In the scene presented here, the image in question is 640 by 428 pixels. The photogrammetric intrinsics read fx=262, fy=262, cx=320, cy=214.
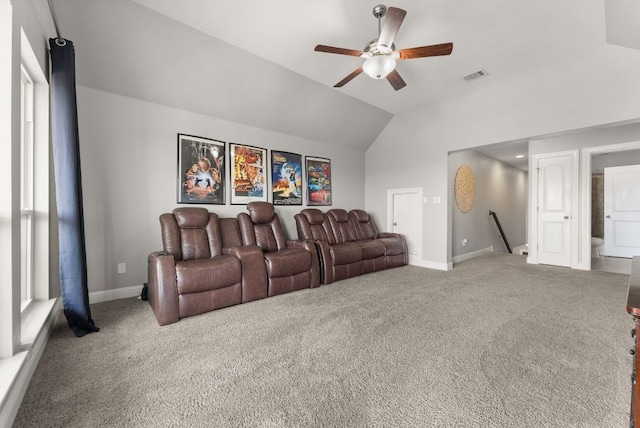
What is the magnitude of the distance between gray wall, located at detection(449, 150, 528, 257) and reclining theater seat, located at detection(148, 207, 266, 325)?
13.1 feet

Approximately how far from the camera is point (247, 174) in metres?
4.34

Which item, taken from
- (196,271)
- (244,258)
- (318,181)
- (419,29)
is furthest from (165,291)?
(419,29)

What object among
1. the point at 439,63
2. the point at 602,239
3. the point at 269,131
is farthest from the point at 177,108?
the point at 602,239

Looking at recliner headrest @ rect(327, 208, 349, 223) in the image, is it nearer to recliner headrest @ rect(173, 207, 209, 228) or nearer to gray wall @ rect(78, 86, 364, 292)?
gray wall @ rect(78, 86, 364, 292)

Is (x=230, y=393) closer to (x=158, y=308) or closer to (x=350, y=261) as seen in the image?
(x=158, y=308)

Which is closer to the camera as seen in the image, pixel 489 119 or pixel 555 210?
pixel 489 119

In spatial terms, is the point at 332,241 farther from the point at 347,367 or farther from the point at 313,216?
the point at 347,367

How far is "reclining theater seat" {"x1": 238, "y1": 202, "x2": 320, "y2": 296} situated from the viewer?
131 inches

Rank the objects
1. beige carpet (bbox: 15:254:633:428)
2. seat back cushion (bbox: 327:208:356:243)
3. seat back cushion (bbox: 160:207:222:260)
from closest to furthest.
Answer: beige carpet (bbox: 15:254:633:428) → seat back cushion (bbox: 160:207:222:260) → seat back cushion (bbox: 327:208:356:243)

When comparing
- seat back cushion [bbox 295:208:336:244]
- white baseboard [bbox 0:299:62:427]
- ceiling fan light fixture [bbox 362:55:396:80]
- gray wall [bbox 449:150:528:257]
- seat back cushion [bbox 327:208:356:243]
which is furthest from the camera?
gray wall [bbox 449:150:528:257]

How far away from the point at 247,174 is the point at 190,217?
1279 mm

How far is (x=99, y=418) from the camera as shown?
4.43 ft

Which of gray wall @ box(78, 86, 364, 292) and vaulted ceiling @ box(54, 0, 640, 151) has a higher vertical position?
vaulted ceiling @ box(54, 0, 640, 151)

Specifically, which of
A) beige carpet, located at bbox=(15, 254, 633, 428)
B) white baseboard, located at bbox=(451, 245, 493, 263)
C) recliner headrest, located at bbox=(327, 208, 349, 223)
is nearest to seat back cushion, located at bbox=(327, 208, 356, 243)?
recliner headrest, located at bbox=(327, 208, 349, 223)
